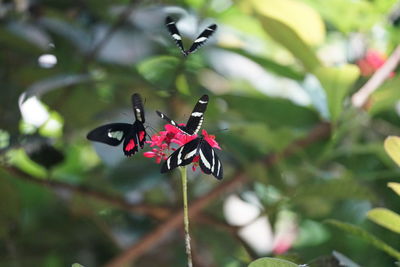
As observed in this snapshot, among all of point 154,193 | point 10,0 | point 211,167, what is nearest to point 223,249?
point 154,193

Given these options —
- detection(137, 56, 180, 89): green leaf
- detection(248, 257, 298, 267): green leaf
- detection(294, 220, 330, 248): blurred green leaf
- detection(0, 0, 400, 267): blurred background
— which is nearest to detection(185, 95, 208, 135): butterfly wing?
detection(248, 257, 298, 267): green leaf

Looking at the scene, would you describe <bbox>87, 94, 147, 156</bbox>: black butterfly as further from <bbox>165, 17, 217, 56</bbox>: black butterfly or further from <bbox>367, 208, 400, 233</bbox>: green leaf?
<bbox>367, 208, 400, 233</bbox>: green leaf

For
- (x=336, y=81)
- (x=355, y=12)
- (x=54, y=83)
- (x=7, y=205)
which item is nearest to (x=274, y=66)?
(x=336, y=81)

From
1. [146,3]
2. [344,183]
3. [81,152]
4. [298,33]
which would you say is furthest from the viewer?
A: [81,152]

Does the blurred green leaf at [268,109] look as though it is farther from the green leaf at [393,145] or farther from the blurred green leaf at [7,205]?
the green leaf at [393,145]

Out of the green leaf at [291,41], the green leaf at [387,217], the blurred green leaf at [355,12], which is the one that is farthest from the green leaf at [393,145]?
the blurred green leaf at [355,12]

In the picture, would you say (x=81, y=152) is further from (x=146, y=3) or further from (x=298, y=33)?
(x=298, y=33)
